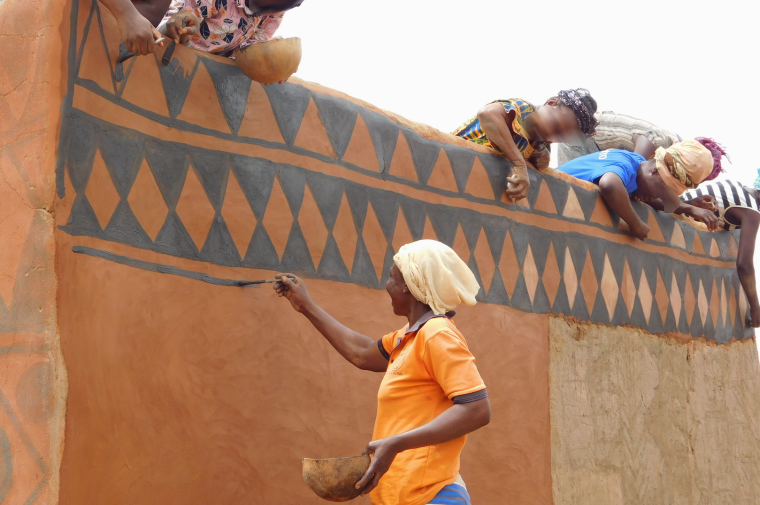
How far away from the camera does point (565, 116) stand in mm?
4566

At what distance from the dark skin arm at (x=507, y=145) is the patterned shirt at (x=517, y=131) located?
68mm

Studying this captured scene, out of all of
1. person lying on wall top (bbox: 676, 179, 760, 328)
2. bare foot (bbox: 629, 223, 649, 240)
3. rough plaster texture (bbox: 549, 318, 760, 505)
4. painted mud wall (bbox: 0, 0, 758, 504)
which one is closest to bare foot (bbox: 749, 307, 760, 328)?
person lying on wall top (bbox: 676, 179, 760, 328)

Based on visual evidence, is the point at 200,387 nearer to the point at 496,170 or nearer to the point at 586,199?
the point at 496,170

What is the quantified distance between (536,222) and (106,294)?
2.77 meters

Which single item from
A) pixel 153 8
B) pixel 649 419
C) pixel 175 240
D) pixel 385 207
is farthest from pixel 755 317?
pixel 153 8

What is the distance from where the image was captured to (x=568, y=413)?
4641mm

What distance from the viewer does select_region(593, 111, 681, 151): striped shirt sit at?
7496 mm

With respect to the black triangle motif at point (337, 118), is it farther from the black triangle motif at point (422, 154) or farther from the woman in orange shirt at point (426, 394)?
the woman in orange shirt at point (426, 394)

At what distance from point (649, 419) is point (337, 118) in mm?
2997

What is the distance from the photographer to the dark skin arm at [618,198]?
17.1 feet

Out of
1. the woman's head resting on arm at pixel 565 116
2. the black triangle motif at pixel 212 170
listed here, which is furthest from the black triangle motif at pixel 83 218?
the woman's head resting on arm at pixel 565 116

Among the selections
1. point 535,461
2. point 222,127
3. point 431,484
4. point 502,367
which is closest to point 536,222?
point 502,367

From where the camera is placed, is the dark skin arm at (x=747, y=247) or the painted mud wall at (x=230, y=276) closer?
the painted mud wall at (x=230, y=276)

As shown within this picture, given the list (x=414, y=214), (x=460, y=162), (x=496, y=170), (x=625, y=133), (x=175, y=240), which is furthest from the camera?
(x=625, y=133)
